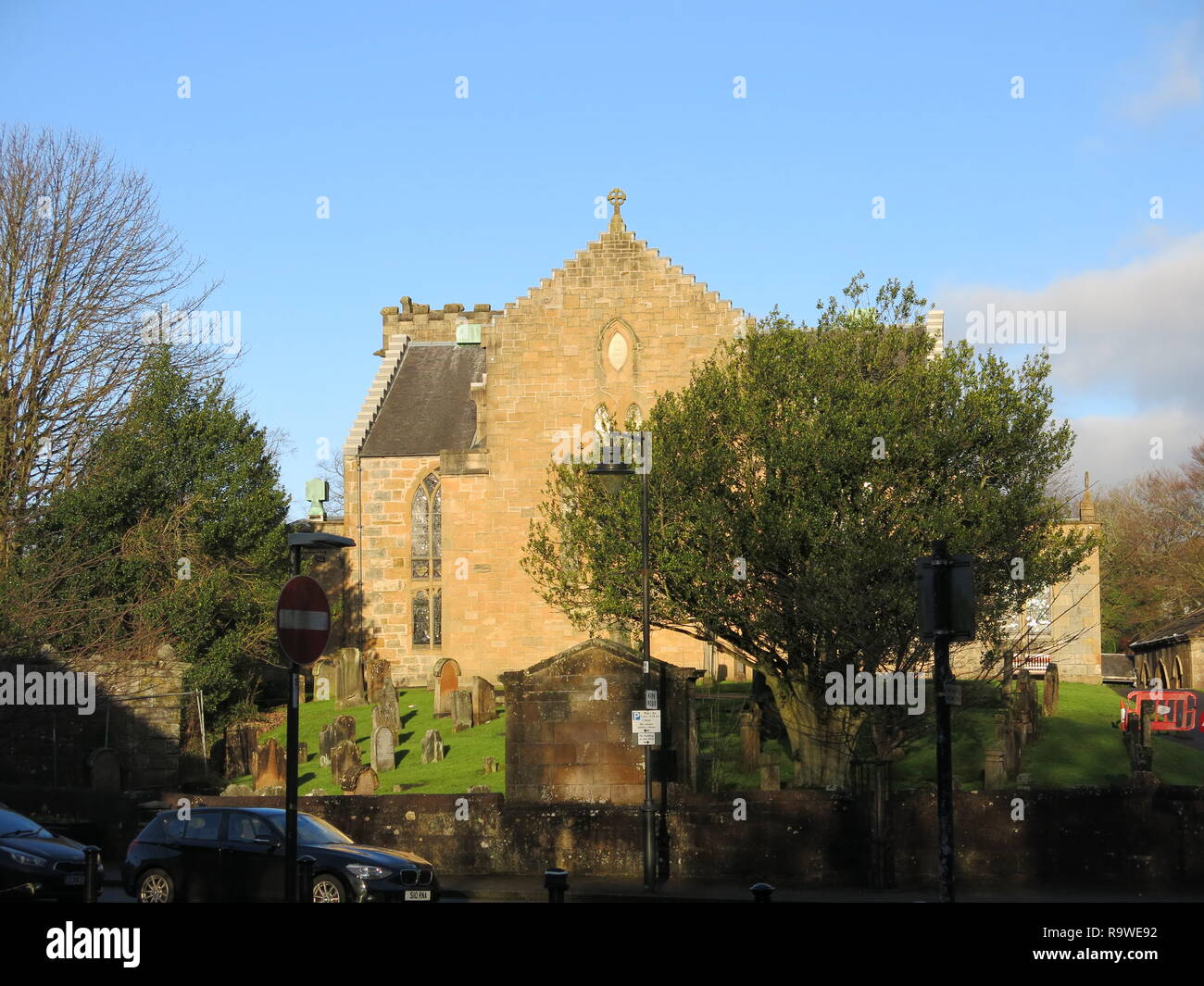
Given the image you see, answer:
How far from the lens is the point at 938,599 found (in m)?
14.5

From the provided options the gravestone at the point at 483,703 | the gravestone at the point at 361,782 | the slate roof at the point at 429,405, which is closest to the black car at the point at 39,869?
the gravestone at the point at 361,782

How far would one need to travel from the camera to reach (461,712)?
123 ft

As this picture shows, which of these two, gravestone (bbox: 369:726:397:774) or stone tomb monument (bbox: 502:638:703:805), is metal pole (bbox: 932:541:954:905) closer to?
stone tomb monument (bbox: 502:638:703:805)

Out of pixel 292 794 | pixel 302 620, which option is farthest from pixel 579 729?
pixel 302 620

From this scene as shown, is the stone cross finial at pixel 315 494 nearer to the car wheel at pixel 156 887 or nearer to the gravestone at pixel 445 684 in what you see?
the gravestone at pixel 445 684

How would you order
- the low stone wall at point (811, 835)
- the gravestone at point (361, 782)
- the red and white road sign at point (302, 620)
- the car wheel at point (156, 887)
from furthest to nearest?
1. the gravestone at point (361, 782)
2. the low stone wall at point (811, 835)
3. the car wheel at point (156, 887)
4. the red and white road sign at point (302, 620)

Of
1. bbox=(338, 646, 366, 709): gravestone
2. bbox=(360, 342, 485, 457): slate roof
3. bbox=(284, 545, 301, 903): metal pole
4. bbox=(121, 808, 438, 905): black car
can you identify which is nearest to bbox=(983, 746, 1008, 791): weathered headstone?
bbox=(121, 808, 438, 905): black car

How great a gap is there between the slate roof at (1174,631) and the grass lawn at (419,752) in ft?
85.6

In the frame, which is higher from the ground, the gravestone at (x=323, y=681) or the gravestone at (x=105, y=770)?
the gravestone at (x=323, y=681)

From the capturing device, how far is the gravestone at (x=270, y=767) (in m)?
29.9

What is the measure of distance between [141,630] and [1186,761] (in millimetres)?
26067

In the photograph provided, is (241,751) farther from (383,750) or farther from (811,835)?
(811,835)

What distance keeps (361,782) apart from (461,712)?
956 cm
